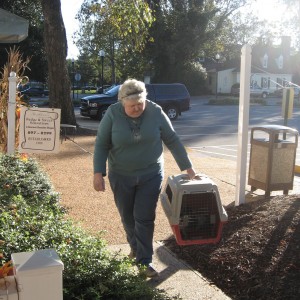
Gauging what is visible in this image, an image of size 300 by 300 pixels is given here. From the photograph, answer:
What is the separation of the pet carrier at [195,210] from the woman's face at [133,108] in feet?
2.23

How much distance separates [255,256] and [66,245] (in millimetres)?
1778

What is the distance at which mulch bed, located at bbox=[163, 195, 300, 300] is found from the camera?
3.91 meters

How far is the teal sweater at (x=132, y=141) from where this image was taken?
3.98 meters

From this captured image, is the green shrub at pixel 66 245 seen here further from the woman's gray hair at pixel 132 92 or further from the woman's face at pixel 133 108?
the woman's gray hair at pixel 132 92

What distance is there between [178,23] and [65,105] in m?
33.8

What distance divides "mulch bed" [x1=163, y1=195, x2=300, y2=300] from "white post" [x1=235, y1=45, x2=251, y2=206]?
2.47 feet

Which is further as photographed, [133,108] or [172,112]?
[172,112]

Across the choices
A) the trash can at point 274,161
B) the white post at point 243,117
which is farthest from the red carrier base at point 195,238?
the trash can at point 274,161

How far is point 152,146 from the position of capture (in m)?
4.04

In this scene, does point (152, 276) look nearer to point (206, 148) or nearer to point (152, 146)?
point (152, 146)

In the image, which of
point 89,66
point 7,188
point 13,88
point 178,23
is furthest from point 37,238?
point 89,66

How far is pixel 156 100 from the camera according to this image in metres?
23.4

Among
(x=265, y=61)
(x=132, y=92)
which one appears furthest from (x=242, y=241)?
(x=265, y=61)

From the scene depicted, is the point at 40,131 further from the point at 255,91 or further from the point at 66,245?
the point at 255,91
